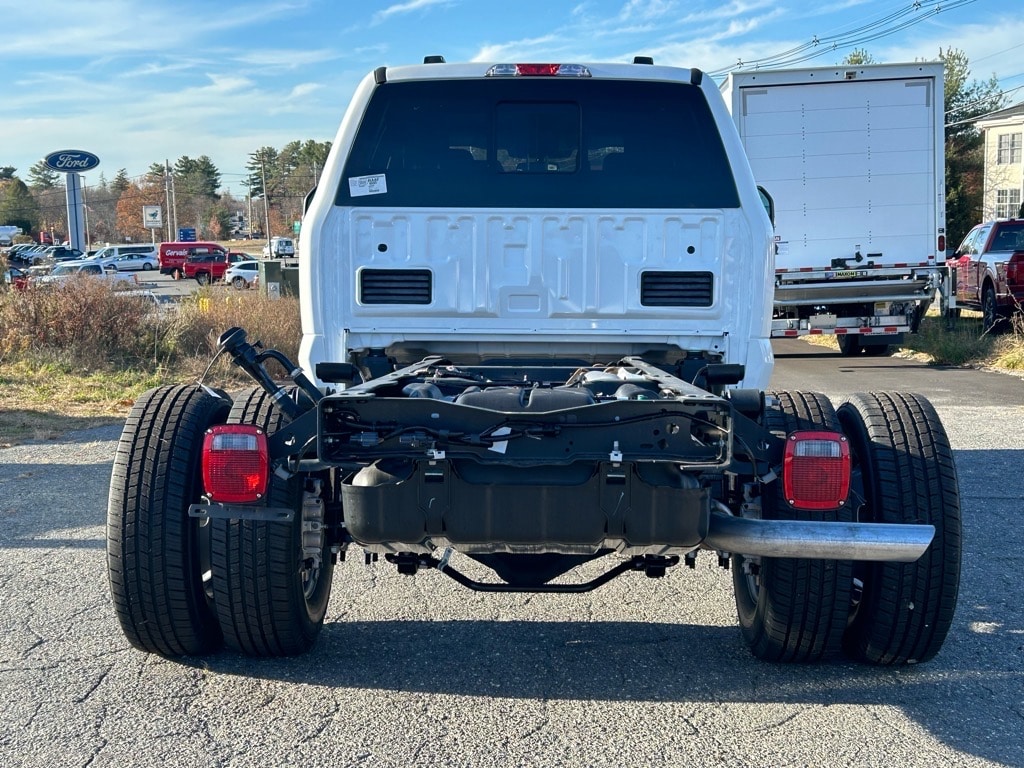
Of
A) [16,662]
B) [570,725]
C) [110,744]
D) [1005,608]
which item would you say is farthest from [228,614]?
[1005,608]

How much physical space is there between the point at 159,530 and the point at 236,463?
51 centimetres

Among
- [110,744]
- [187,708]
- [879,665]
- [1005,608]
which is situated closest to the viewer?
[110,744]

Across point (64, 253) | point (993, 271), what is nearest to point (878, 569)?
point (993, 271)

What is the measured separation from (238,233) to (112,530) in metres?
123

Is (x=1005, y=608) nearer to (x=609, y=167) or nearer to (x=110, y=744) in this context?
(x=609, y=167)

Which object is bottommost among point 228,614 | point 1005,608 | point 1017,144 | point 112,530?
point 1005,608

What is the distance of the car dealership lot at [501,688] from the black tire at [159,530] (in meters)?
0.23

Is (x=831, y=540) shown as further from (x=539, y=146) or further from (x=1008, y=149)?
(x=1008, y=149)

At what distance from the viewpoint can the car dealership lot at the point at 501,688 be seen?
3.36 metres

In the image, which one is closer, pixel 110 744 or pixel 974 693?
pixel 110 744

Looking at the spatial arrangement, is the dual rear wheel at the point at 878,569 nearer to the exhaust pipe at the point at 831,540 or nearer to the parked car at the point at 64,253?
the exhaust pipe at the point at 831,540

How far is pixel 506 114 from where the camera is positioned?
16.2 feet

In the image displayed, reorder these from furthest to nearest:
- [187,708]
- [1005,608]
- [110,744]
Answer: [1005,608] → [187,708] → [110,744]

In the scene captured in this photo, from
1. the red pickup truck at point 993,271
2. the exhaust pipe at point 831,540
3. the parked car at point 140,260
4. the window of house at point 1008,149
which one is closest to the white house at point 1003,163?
the window of house at point 1008,149
